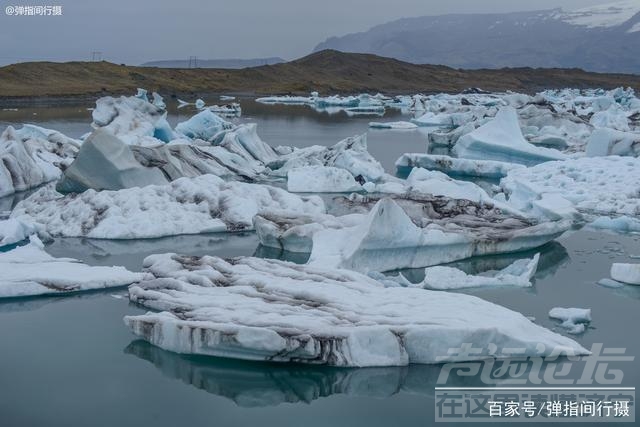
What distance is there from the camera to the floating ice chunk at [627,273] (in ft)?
22.3

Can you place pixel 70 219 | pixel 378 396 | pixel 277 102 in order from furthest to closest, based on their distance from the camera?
1. pixel 277 102
2. pixel 70 219
3. pixel 378 396

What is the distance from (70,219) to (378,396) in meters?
5.45

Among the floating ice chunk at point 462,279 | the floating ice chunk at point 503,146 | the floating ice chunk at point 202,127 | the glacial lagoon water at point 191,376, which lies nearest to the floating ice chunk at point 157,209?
the glacial lagoon water at point 191,376

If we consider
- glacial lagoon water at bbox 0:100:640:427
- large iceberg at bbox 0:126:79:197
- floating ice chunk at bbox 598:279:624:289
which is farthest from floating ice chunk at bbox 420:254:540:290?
large iceberg at bbox 0:126:79:197

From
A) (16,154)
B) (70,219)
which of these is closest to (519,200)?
(70,219)

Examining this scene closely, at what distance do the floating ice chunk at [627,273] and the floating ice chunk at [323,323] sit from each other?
6.16ft

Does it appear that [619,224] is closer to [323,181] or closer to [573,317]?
[573,317]

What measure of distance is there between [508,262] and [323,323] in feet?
10.9

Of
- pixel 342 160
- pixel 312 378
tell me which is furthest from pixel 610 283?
pixel 342 160

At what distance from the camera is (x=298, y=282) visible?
19.9ft

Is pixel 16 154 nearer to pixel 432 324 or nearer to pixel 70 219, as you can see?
pixel 70 219

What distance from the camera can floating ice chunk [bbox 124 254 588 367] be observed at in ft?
15.9

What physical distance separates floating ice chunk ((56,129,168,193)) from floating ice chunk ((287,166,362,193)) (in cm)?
277

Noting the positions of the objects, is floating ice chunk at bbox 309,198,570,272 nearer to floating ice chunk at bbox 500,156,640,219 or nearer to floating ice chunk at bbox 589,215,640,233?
floating ice chunk at bbox 589,215,640,233
